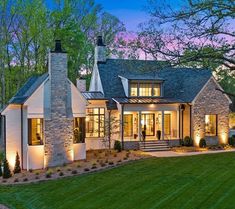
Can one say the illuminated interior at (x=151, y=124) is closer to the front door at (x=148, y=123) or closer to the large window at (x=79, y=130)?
the front door at (x=148, y=123)

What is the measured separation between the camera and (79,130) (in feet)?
72.2

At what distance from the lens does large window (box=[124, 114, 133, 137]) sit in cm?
2670

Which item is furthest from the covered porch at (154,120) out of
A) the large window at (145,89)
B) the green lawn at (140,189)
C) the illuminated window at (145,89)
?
the green lawn at (140,189)

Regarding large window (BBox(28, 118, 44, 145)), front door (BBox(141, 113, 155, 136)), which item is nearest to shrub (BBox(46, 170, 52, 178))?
large window (BBox(28, 118, 44, 145))

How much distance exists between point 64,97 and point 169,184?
8.63 metres

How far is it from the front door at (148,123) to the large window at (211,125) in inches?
157

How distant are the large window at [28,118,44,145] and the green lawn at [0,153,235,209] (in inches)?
155

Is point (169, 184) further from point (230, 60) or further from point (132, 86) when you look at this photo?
point (132, 86)

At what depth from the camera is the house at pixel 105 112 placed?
66.2ft

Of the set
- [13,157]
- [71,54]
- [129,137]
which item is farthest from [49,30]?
[13,157]

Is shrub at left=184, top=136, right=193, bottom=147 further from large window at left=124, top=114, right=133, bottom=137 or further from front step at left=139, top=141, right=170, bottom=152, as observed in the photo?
large window at left=124, top=114, right=133, bottom=137

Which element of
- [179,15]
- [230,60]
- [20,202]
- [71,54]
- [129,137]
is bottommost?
[20,202]

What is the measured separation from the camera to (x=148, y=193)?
13273 mm

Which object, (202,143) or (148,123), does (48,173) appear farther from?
(202,143)
